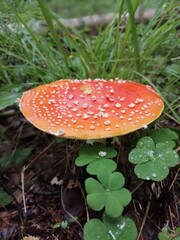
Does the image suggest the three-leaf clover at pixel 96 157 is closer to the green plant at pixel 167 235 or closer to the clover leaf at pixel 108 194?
the clover leaf at pixel 108 194

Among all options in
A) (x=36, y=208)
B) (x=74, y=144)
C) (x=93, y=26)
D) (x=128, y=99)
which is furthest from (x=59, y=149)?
(x=93, y=26)

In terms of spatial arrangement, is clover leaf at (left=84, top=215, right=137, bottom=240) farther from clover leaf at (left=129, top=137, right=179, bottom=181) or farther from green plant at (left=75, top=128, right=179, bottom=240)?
clover leaf at (left=129, top=137, right=179, bottom=181)

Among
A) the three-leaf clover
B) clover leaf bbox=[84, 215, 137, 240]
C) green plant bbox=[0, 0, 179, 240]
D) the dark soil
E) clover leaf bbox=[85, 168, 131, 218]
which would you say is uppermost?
green plant bbox=[0, 0, 179, 240]

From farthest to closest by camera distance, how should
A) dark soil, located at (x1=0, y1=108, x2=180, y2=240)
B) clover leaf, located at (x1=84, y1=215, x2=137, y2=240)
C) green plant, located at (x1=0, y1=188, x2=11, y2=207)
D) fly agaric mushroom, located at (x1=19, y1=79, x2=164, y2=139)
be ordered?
green plant, located at (x1=0, y1=188, x2=11, y2=207) < dark soil, located at (x1=0, y1=108, x2=180, y2=240) < fly agaric mushroom, located at (x1=19, y1=79, x2=164, y2=139) < clover leaf, located at (x1=84, y1=215, x2=137, y2=240)

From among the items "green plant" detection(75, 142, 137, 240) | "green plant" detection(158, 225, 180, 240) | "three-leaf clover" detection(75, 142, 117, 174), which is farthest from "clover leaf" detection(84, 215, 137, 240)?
"three-leaf clover" detection(75, 142, 117, 174)

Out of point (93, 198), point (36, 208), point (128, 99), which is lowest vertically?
point (36, 208)

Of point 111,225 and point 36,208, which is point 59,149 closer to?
point 36,208
